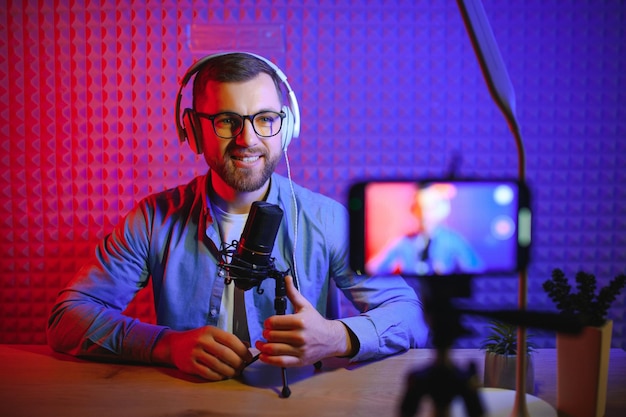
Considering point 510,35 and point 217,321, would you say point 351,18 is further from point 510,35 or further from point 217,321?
point 217,321

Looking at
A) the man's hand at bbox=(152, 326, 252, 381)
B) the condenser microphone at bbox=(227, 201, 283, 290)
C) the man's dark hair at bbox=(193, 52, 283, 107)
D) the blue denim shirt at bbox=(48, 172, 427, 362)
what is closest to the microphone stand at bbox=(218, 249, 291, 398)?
the condenser microphone at bbox=(227, 201, 283, 290)

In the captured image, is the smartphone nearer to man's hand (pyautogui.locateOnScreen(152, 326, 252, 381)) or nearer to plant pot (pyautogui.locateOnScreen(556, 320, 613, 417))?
plant pot (pyautogui.locateOnScreen(556, 320, 613, 417))

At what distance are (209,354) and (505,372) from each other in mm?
710

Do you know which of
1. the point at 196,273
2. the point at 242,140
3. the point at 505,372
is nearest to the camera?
the point at 505,372

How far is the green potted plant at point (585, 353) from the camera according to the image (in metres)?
1.01

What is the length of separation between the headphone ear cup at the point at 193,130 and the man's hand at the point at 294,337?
71 cm

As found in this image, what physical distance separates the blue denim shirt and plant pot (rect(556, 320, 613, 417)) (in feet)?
1.58

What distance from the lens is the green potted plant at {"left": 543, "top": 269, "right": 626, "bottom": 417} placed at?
1010 mm

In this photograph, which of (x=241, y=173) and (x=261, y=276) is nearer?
(x=261, y=276)

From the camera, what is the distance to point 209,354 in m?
1.24

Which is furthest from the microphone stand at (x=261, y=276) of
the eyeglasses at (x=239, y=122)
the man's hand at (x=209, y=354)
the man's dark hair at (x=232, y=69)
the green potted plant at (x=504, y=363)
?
the man's dark hair at (x=232, y=69)

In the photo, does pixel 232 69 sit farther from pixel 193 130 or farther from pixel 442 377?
pixel 442 377

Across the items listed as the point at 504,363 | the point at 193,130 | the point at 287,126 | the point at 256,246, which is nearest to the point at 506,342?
the point at 504,363

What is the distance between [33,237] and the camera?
241 cm
